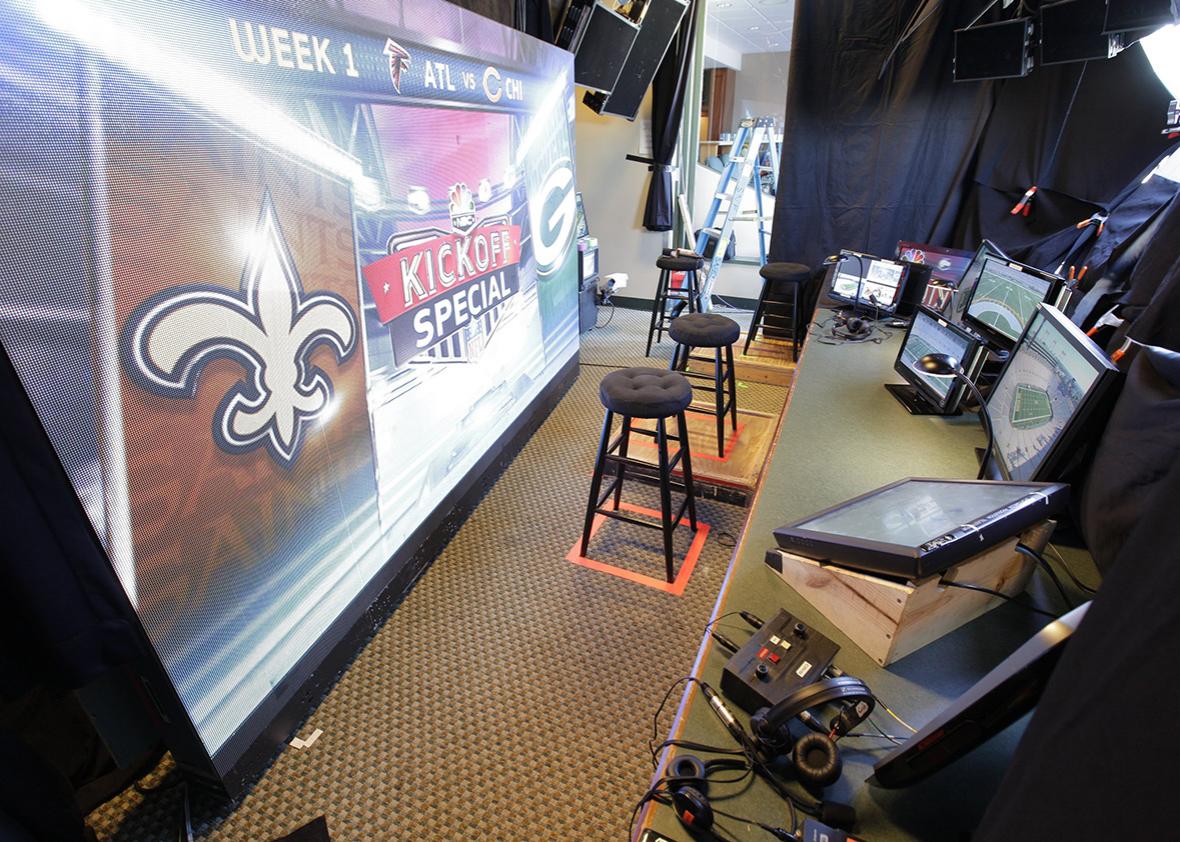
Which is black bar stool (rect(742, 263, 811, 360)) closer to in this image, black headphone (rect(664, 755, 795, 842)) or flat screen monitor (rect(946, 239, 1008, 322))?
flat screen monitor (rect(946, 239, 1008, 322))

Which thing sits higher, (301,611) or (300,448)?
(300,448)

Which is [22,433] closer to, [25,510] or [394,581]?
[25,510]

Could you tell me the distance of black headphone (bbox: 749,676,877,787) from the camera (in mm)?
792

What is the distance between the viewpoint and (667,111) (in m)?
4.43

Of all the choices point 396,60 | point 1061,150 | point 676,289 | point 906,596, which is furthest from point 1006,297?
point 676,289

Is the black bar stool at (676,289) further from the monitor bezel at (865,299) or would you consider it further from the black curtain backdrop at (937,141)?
the monitor bezel at (865,299)

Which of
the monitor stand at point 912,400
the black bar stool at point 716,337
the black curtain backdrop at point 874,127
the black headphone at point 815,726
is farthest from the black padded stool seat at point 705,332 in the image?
the black curtain backdrop at point 874,127

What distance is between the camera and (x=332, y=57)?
4.79ft

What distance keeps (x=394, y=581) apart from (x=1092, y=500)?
2039 mm

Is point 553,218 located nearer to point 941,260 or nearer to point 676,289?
point 676,289

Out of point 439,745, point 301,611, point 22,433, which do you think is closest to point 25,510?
point 22,433

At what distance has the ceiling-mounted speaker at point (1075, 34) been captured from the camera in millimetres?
2576

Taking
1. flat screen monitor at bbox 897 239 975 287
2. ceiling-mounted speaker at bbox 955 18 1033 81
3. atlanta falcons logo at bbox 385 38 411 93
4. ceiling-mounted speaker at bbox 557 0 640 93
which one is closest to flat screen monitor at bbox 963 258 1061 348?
flat screen monitor at bbox 897 239 975 287

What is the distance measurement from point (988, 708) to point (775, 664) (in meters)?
0.38
